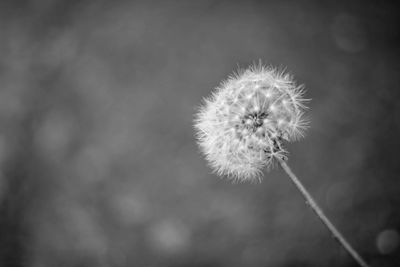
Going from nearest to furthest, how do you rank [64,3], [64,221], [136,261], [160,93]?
1. [136,261]
2. [64,221]
3. [160,93]
4. [64,3]

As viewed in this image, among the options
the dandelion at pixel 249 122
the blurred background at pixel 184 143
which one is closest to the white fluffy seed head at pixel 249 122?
the dandelion at pixel 249 122

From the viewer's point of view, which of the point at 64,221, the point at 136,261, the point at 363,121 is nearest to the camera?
the point at 363,121

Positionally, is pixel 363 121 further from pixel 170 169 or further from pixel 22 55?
pixel 22 55

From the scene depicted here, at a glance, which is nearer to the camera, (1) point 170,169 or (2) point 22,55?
(1) point 170,169

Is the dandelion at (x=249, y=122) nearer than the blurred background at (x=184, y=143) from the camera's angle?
Yes

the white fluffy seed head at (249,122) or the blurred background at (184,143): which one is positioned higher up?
the blurred background at (184,143)

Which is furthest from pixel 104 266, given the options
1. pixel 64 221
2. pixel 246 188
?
pixel 246 188

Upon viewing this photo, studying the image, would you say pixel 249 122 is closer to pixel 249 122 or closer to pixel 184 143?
pixel 249 122

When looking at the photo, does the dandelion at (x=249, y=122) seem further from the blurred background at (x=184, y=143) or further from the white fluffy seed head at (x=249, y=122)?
the blurred background at (x=184, y=143)
